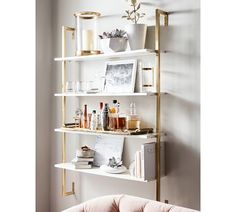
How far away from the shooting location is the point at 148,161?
94.3 inches

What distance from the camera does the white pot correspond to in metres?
2.50

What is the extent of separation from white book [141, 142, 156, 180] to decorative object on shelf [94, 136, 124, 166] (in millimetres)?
407

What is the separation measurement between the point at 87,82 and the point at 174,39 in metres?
0.87

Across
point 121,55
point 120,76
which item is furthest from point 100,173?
point 121,55

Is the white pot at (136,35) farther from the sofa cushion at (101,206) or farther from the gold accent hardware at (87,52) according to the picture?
the sofa cushion at (101,206)

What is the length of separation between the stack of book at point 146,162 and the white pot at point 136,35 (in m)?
Result: 0.71

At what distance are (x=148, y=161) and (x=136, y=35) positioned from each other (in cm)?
90

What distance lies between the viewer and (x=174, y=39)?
247 cm

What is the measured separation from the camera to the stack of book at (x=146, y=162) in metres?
2.38

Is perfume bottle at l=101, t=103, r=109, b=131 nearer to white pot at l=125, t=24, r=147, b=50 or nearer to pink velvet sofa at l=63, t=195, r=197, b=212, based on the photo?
white pot at l=125, t=24, r=147, b=50

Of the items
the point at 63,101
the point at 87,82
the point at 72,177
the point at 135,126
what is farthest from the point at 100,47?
the point at 72,177

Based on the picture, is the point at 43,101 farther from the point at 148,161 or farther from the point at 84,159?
the point at 148,161
